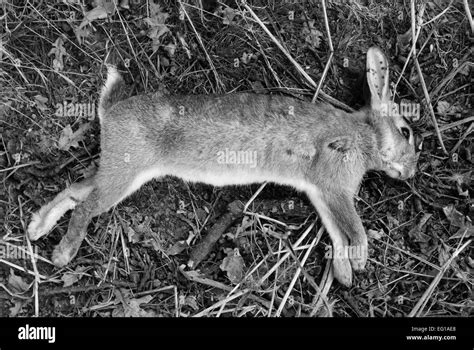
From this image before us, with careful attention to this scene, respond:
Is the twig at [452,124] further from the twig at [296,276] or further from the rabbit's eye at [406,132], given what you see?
the twig at [296,276]

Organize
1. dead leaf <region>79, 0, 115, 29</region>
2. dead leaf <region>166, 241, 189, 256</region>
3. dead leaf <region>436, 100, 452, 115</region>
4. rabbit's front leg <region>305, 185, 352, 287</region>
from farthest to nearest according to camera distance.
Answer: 1. dead leaf <region>436, 100, 452, 115</region>
2. dead leaf <region>79, 0, 115, 29</region>
3. dead leaf <region>166, 241, 189, 256</region>
4. rabbit's front leg <region>305, 185, 352, 287</region>

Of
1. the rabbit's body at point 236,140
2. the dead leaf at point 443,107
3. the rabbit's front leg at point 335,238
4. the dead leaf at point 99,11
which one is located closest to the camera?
the rabbit's body at point 236,140

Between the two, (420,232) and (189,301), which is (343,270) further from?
(189,301)

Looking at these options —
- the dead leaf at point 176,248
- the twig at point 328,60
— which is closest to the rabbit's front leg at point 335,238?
the twig at point 328,60

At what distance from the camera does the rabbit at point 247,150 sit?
450 cm

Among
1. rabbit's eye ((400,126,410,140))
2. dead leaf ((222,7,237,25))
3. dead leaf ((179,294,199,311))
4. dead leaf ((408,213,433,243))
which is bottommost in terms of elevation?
dead leaf ((179,294,199,311))

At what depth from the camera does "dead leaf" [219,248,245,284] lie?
15.9ft

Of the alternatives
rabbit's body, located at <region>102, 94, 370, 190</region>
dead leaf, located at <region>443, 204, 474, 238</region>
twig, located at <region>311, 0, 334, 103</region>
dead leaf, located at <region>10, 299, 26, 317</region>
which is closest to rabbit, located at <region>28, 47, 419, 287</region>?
rabbit's body, located at <region>102, 94, 370, 190</region>

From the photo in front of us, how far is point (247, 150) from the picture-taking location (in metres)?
4.58

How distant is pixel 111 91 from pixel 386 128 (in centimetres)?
254

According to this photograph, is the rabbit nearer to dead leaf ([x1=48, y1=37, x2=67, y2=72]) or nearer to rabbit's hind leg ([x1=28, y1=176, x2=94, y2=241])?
rabbit's hind leg ([x1=28, y1=176, x2=94, y2=241])

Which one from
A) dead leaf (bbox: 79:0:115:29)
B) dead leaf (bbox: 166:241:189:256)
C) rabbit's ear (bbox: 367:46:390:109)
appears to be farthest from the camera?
dead leaf (bbox: 79:0:115:29)

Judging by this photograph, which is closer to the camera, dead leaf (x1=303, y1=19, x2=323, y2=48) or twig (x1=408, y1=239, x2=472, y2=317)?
twig (x1=408, y1=239, x2=472, y2=317)
